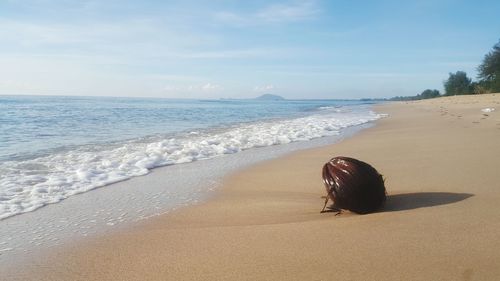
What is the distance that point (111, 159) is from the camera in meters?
7.56

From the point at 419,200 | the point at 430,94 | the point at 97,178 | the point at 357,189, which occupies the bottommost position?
the point at 97,178

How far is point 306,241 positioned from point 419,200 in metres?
1.72

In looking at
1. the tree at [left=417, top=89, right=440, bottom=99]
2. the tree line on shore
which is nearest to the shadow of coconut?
the tree line on shore

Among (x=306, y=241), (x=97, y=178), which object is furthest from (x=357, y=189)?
(x=97, y=178)

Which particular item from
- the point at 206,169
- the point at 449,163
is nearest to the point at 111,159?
the point at 206,169

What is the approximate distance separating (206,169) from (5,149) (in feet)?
16.6

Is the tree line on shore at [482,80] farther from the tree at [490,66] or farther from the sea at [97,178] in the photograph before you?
the sea at [97,178]

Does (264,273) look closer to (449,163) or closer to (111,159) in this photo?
(449,163)

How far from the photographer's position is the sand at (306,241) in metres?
2.63

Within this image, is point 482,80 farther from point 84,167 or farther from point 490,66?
point 84,167

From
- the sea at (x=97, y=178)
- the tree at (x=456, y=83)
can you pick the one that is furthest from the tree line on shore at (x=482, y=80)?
the sea at (x=97, y=178)

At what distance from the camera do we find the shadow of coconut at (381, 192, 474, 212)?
3988 mm

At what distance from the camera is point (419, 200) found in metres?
4.20

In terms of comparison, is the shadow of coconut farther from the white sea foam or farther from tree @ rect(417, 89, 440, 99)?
tree @ rect(417, 89, 440, 99)
